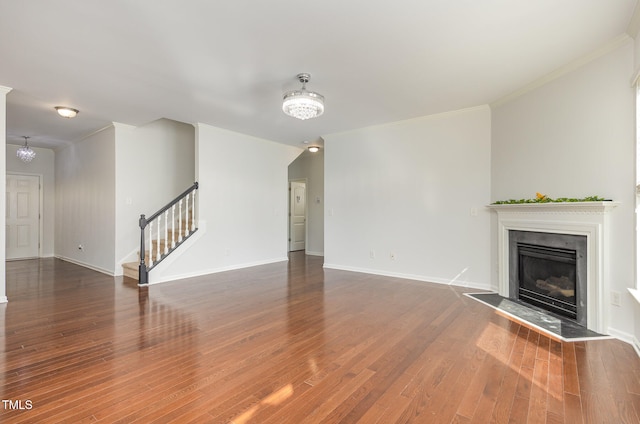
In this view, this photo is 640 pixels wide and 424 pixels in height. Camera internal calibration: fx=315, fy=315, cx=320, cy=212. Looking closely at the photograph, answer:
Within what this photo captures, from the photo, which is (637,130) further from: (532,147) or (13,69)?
(13,69)

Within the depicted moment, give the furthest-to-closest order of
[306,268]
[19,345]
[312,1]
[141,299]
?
[306,268] < [141,299] < [19,345] < [312,1]

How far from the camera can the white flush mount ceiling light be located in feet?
11.1

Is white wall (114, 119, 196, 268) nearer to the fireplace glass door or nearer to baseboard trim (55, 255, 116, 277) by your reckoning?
baseboard trim (55, 255, 116, 277)

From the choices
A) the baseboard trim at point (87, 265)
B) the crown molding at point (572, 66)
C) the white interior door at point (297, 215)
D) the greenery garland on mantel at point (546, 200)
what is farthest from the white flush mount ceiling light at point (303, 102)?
the white interior door at point (297, 215)

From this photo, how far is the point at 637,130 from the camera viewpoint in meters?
2.63

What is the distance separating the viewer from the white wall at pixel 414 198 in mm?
4574

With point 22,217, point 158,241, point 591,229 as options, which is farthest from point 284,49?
point 22,217

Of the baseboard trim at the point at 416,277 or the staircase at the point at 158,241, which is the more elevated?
the staircase at the point at 158,241

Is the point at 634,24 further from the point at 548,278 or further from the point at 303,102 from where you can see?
the point at 303,102

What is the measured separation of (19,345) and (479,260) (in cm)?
517

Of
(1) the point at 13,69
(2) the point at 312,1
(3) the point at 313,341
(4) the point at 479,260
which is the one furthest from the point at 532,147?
(1) the point at 13,69

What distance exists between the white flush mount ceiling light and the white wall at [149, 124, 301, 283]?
273 cm

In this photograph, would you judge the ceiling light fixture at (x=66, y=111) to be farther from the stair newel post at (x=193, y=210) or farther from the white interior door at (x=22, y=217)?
the white interior door at (x=22, y=217)

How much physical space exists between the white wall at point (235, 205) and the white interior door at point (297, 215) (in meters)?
1.57
